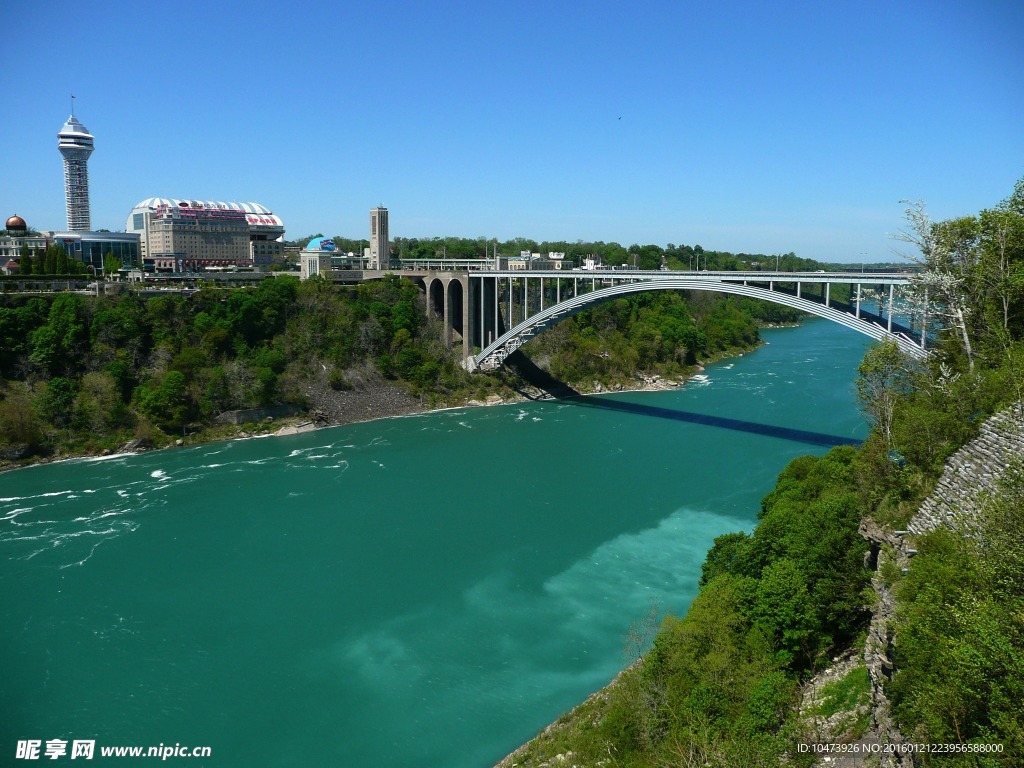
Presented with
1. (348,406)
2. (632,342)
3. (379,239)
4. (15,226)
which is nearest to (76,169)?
(15,226)

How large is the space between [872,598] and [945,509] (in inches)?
44.3

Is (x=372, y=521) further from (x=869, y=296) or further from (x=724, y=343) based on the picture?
(x=724, y=343)

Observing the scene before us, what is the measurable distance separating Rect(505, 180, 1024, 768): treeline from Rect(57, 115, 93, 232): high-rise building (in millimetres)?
37966

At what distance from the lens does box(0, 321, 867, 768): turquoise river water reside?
9453 millimetres

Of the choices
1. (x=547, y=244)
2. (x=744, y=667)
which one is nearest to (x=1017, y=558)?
(x=744, y=667)

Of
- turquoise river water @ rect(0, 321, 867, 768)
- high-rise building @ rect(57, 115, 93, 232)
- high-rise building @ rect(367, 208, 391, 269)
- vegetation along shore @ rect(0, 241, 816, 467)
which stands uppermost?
high-rise building @ rect(57, 115, 93, 232)

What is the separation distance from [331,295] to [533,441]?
1065cm

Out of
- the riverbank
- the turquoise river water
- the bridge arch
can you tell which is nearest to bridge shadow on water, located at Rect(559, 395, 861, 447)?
the turquoise river water

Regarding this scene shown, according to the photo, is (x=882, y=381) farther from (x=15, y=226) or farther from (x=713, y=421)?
(x=15, y=226)

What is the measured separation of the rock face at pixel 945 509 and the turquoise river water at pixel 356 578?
13.7 feet

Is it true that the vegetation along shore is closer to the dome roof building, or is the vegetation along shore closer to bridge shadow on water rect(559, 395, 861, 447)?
bridge shadow on water rect(559, 395, 861, 447)

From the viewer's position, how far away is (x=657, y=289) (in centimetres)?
2298

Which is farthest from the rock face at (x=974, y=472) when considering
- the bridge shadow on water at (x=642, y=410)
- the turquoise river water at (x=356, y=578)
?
the bridge shadow on water at (x=642, y=410)

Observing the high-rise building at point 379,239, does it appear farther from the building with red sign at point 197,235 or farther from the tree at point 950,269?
the tree at point 950,269
